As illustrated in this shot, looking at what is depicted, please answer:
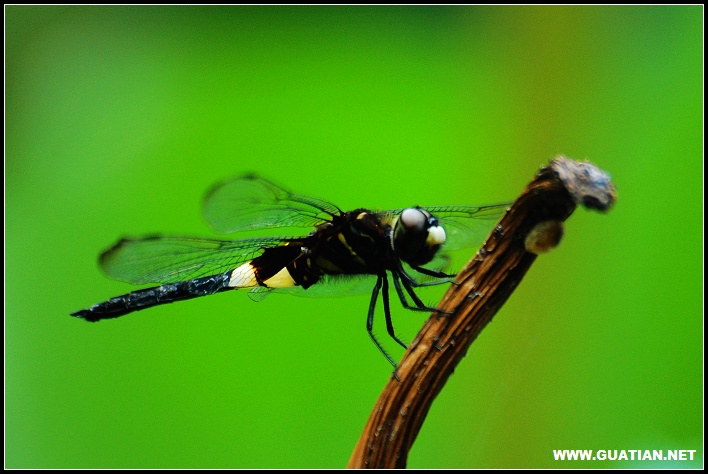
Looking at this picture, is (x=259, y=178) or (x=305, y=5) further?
(x=305, y=5)

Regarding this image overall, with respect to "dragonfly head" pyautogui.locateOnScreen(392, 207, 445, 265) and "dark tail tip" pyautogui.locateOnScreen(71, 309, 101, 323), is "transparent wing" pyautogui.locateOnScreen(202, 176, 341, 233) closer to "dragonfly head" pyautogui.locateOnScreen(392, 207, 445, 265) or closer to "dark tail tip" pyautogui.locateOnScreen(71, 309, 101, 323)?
"dragonfly head" pyautogui.locateOnScreen(392, 207, 445, 265)

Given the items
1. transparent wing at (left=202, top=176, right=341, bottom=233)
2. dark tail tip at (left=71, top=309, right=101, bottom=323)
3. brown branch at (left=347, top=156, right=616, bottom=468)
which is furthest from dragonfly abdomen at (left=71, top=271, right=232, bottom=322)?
brown branch at (left=347, top=156, right=616, bottom=468)

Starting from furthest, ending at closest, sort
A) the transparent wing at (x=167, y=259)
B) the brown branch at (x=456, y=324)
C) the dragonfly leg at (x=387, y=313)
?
the transparent wing at (x=167, y=259), the dragonfly leg at (x=387, y=313), the brown branch at (x=456, y=324)

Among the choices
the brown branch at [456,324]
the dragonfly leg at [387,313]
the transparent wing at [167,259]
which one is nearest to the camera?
the brown branch at [456,324]

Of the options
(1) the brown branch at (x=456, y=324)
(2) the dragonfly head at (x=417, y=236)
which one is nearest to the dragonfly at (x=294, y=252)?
(2) the dragonfly head at (x=417, y=236)

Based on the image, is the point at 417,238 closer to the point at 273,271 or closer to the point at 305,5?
the point at 273,271

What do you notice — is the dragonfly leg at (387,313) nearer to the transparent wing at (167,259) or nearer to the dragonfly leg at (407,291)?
the dragonfly leg at (407,291)

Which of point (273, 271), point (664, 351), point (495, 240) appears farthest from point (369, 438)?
point (664, 351)
